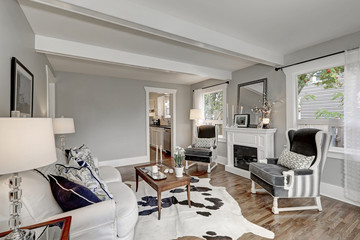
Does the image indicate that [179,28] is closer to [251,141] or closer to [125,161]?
[251,141]

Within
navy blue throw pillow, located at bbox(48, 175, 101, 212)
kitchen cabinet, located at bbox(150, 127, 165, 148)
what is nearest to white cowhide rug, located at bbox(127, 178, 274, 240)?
navy blue throw pillow, located at bbox(48, 175, 101, 212)

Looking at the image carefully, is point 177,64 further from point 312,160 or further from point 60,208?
point 60,208

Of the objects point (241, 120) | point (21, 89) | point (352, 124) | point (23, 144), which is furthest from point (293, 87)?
point (21, 89)

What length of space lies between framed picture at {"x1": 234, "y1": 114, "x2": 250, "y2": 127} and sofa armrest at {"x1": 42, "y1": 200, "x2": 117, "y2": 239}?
3376 mm

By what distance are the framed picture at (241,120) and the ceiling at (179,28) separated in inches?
49.7

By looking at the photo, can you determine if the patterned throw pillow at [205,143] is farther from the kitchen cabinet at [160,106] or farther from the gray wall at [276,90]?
the kitchen cabinet at [160,106]

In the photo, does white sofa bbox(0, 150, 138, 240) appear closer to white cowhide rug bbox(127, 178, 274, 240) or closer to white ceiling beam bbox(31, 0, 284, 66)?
white cowhide rug bbox(127, 178, 274, 240)

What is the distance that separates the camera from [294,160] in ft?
8.49

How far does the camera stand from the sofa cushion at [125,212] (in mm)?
1504

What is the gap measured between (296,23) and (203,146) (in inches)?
117

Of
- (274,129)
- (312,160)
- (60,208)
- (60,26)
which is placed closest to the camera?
(60,208)

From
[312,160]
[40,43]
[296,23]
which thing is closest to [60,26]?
[40,43]

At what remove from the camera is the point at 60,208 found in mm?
1322

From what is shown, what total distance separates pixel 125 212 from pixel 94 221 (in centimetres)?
33
